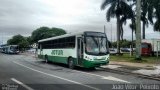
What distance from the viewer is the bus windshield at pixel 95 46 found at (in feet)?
80.0

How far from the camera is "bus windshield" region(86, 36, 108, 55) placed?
24.4 meters

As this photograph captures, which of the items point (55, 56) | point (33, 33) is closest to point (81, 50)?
point (55, 56)

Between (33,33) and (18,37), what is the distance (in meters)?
48.1

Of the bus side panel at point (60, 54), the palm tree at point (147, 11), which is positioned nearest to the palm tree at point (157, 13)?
the palm tree at point (147, 11)

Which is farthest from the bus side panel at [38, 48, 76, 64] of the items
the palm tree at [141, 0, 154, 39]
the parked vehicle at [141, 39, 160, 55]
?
the palm tree at [141, 0, 154, 39]

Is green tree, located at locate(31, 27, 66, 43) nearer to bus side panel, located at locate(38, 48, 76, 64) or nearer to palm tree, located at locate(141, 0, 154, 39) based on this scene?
palm tree, located at locate(141, 0, 154, 39)

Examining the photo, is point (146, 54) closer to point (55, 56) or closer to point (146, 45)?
point (146, 45)

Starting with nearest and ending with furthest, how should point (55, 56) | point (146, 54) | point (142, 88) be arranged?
point (142, 88) → point (55, 56) → point (146, 54)

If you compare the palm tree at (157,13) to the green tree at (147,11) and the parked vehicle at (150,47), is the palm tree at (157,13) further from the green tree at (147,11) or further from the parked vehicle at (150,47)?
the parked vehicle at (150,47)

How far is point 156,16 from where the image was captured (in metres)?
56.6

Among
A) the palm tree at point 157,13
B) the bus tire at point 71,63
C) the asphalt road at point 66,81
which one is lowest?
the asphalt road at point 66,81

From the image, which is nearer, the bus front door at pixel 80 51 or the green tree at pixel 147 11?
the bus front door at pixel 80 51

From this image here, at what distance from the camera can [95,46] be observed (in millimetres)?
24547

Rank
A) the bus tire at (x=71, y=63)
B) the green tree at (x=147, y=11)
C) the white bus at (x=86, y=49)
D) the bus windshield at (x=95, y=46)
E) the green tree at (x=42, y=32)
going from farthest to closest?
the green tree at (x=42, y=32) → the green tree at (x=147, y=11) → the bus tire at (x=71, y=63) → the bus windshield at (x=95, y=46) → the white bus at (x=86, y=49)
